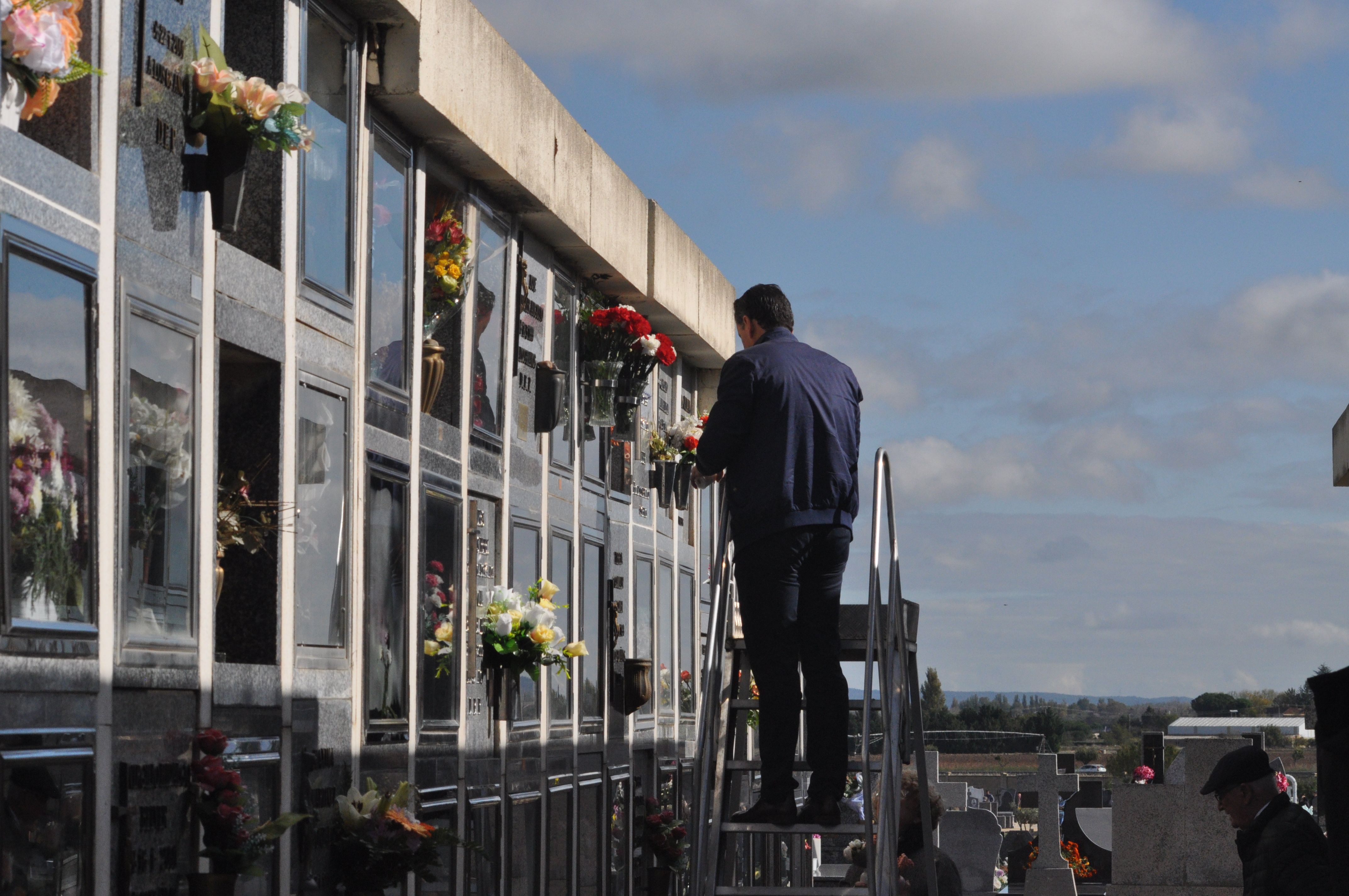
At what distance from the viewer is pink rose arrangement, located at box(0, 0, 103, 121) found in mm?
5070

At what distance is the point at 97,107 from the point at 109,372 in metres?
0.89

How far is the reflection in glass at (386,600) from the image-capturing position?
865cm

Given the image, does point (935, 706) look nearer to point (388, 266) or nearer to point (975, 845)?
point (975, 845)

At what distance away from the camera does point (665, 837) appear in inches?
576

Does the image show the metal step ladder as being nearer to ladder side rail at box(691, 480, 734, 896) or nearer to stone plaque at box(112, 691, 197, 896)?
ladder side rail at box(691, 480, 734, 896)

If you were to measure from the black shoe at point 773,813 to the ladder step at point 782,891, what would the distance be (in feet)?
0.77

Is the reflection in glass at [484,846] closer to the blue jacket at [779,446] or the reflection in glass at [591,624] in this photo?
the reflection in glass at [591,624]

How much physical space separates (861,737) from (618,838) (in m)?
7.86

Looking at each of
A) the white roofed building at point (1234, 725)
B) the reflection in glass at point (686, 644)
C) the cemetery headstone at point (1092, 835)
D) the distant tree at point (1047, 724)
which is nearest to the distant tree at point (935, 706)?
the distant tree at point (1047, 724)

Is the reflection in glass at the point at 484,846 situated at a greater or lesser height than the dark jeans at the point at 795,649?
lesser

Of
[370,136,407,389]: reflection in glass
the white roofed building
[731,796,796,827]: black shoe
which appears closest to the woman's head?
[731,796,796,827]: black shoe

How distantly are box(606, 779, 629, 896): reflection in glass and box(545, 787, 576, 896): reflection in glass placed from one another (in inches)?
40.4

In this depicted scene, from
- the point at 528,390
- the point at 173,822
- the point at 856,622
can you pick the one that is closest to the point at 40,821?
the point at 173,822

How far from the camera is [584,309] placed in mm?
13219
